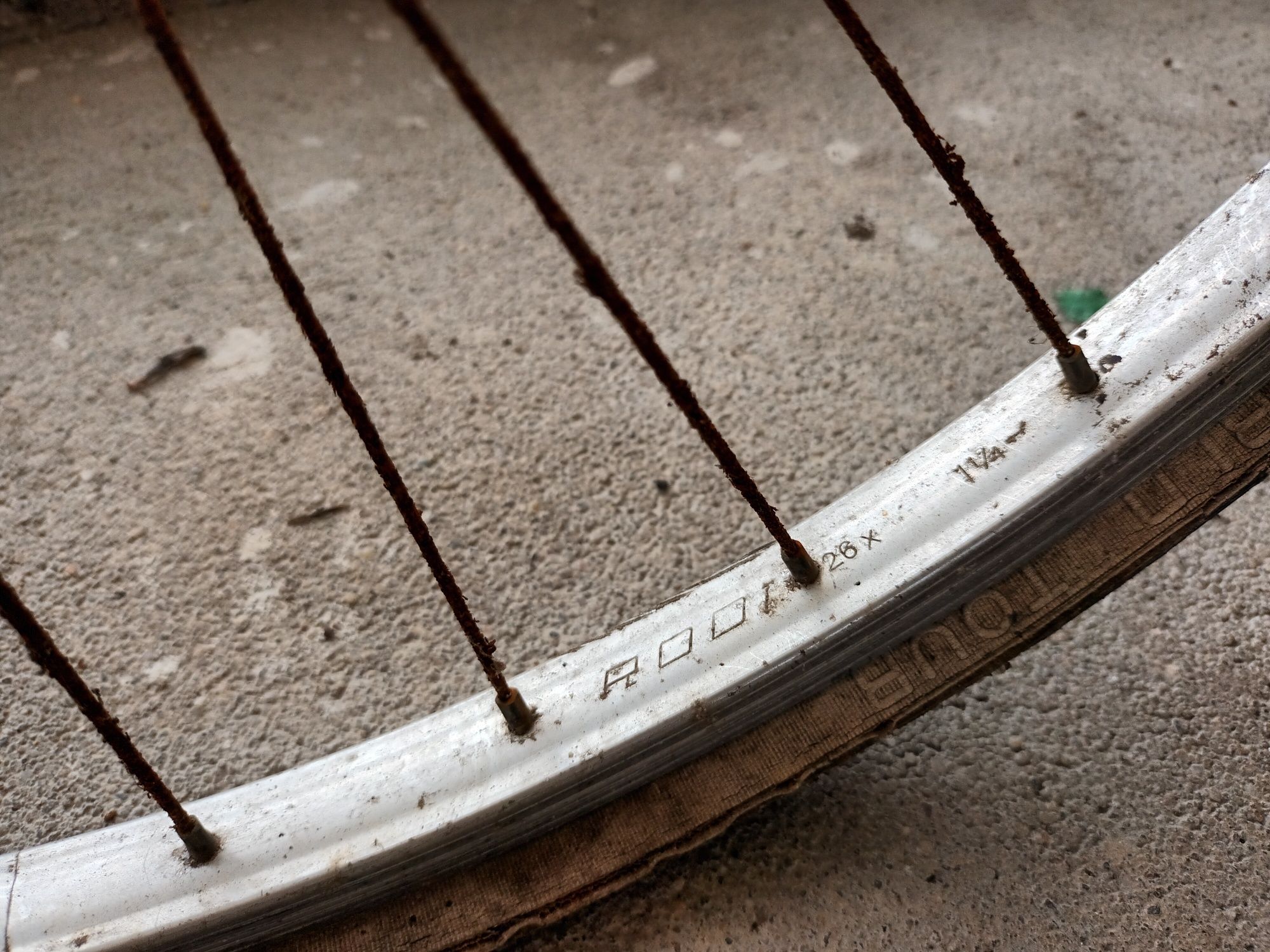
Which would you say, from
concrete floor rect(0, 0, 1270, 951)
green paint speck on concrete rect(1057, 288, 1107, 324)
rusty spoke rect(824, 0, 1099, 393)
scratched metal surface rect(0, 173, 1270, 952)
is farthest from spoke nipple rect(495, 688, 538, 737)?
green paint speck on concrete rect(1057, 288, 1107, 324)

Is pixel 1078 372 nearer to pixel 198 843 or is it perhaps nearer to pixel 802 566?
pixel 802 566

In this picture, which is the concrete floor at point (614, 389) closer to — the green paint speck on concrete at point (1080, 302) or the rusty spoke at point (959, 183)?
the green paint speck on concrete at point (1080, 302)

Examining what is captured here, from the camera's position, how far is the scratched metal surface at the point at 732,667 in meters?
0.75

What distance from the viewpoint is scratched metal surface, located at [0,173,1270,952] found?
0.75m

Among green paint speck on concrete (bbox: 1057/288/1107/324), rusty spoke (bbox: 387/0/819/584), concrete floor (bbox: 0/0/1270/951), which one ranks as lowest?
green paint speck on concrete (bbox: 1057/288/1107/324)

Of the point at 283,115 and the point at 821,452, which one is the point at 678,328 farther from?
the point at 283,115

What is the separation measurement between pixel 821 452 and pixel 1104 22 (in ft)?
3.43

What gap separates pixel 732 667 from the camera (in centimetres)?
77

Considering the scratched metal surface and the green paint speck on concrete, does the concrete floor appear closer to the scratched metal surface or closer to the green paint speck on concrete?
the green paint speck on concrete

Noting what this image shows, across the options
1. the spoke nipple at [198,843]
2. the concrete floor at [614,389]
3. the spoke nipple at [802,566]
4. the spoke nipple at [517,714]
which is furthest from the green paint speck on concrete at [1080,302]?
the spoke nipple at [198,843]

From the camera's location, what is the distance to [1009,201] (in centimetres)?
141

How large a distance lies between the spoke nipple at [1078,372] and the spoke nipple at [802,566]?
0.24m

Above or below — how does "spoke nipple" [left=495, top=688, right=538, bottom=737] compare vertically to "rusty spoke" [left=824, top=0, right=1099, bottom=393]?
below

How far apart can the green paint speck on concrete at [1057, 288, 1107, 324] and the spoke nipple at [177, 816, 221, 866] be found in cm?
107
